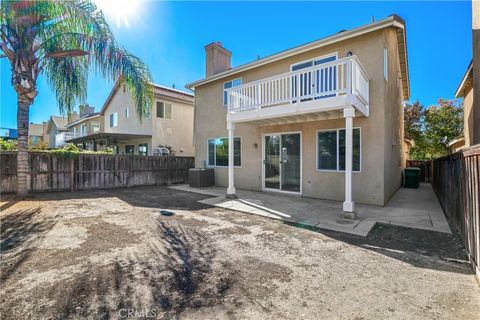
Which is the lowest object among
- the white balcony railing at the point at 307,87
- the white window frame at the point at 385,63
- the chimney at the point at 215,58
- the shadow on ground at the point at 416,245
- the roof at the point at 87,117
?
the shadow on ground at the point at 416,245

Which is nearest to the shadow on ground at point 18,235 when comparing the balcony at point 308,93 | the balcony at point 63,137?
the balcony at point 308,93

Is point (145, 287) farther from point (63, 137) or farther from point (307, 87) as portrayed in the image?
point (63, 137)

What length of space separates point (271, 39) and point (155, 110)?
360 inches

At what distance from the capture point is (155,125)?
53.7 feet

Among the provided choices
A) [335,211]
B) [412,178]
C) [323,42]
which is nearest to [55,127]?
[323,42]

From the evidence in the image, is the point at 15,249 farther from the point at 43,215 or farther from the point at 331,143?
the point at 331,143

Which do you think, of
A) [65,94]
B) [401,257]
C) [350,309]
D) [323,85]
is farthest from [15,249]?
[323,85]

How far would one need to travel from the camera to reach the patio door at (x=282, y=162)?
30.0ft

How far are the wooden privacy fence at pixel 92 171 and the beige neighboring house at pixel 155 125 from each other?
140 inches

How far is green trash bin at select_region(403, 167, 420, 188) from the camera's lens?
39.9 feet

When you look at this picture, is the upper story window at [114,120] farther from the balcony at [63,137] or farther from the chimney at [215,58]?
the chimney at [215,58]

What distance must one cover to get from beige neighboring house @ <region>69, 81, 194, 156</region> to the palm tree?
664cm

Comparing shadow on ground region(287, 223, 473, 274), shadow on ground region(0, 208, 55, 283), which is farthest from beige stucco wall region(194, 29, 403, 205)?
shadow on ground region(0, 208, 55, 283)

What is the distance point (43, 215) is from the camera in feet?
20.2
